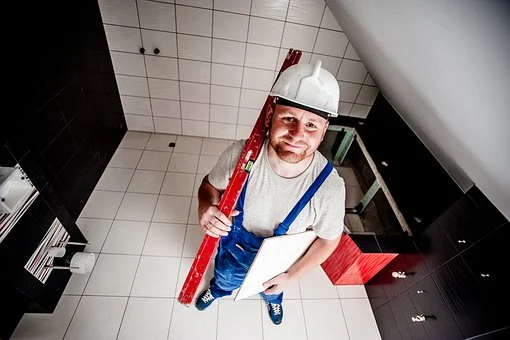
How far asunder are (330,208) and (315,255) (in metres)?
0.39

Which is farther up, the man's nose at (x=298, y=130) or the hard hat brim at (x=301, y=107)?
the hard hat brim at (x=301, y=107)

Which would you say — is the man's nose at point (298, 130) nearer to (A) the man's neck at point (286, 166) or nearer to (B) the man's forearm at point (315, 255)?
(A) the man's neck at point (286, 166)

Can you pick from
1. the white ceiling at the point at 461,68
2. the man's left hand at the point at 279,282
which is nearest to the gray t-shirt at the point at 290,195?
the man's left hand at the point at 279,282

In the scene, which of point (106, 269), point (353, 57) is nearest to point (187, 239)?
point (106, 269)

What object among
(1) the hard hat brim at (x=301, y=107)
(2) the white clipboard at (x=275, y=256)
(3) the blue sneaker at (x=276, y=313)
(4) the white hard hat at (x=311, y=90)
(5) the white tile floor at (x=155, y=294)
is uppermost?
(4) the white hard hat at (x=311, y=90)

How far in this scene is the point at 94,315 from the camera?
1.97 metres

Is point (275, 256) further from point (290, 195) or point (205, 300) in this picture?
point (205, 300)

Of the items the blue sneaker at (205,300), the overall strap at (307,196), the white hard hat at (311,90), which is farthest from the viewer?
the blue sneaker at (205,300)

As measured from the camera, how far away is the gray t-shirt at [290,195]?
1.27 meters

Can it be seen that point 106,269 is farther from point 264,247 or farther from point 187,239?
point 264,247

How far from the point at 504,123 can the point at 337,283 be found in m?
2.18

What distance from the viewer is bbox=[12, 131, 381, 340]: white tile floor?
6.38 feet

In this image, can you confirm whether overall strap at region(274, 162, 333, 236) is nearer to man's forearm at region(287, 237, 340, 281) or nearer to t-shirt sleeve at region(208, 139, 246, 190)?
man's forearm at region(287, 237, 340, 281)

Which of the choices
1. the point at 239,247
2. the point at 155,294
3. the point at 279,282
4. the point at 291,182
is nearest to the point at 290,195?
the point at 291,182
